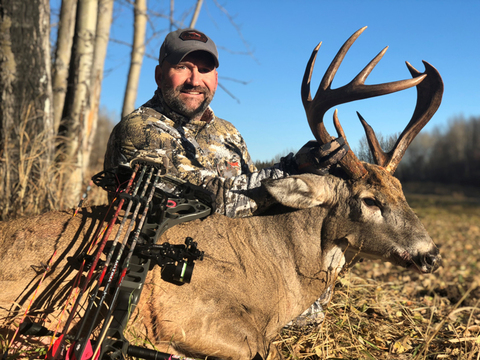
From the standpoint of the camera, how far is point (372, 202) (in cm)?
334

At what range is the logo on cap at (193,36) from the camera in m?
4.21

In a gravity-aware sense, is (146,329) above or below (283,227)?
below

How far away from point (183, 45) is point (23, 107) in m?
2.44

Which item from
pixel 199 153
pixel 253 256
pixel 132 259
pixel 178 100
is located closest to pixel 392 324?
pixel 253 256

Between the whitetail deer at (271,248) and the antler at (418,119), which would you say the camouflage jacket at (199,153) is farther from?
the antler at (418,119)

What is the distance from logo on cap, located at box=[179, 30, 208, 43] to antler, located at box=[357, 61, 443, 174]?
2.00 m

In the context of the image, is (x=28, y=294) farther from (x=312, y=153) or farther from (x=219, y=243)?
(x=312, y=153)

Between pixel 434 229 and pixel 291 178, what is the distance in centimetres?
1377

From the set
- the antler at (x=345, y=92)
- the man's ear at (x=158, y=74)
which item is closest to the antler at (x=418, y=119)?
the antler at (x=345, y=92)

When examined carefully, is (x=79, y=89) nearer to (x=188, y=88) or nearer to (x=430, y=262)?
(x=188, y=88)

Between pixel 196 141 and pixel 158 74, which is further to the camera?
pixel 158 74

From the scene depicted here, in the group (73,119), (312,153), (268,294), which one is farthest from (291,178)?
(73,119)

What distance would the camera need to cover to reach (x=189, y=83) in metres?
4.26

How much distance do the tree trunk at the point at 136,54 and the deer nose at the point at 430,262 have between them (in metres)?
8.32
